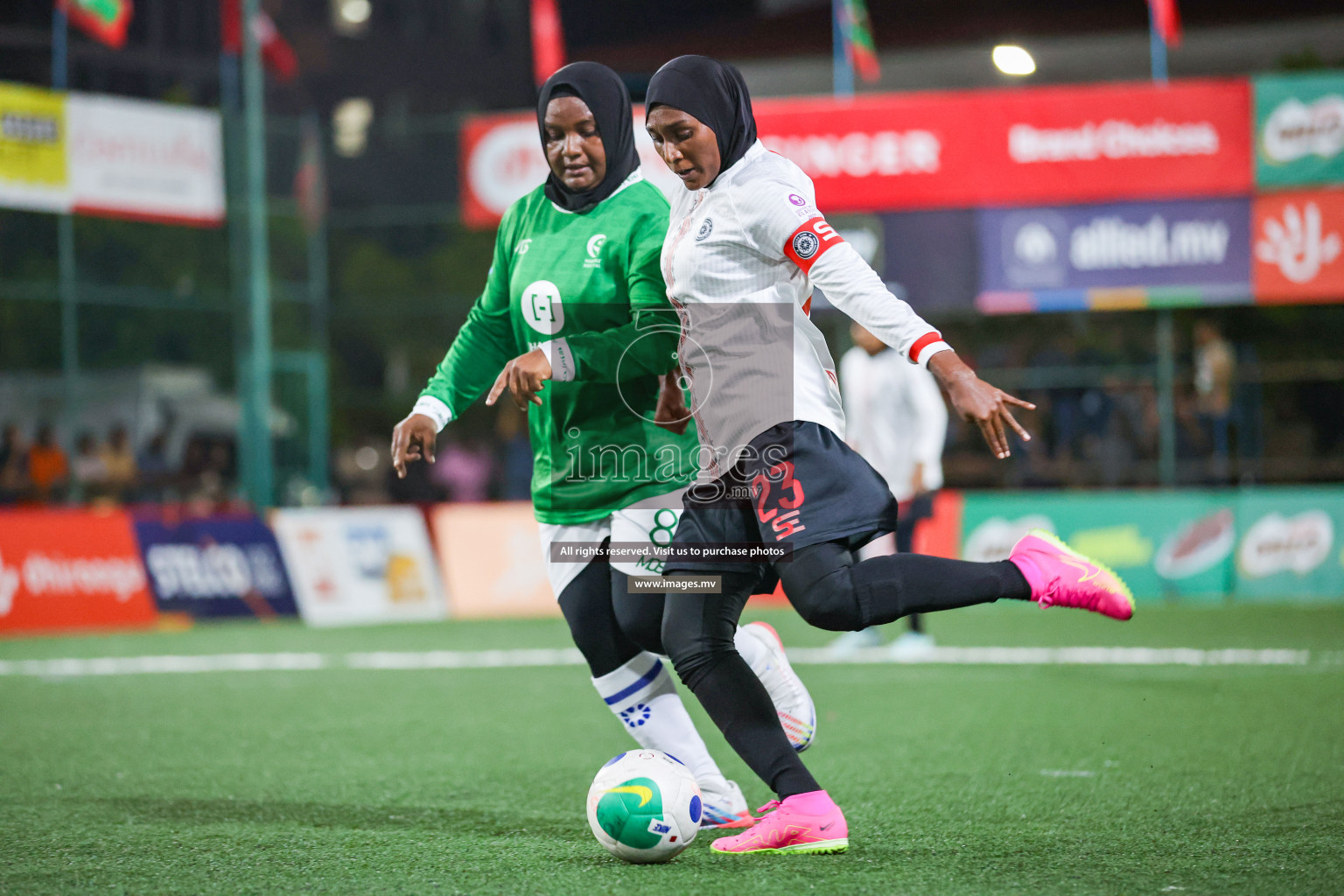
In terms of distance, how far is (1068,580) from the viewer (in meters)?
3.84

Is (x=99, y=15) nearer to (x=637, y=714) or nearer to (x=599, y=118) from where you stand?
(x=599, y=118)

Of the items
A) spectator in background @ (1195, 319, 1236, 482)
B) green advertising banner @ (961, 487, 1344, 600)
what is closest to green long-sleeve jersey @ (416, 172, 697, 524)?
green advertising banner @ (961, 487, 1344, 600)

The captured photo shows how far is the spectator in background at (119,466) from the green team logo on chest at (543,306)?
45.7ft

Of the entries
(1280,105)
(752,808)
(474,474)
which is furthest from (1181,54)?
(752,808)

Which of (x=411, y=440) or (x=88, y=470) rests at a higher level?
(x=411, y=440)

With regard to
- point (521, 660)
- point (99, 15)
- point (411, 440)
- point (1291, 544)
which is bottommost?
point (521, 660)

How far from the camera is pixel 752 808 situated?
4879 mm

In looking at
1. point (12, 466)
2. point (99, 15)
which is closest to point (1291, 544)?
point (12, 466)

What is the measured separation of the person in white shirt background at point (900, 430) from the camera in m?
9.90

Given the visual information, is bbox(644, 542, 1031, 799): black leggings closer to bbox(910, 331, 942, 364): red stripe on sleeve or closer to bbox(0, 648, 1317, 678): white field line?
bbox(910, 331, 942, 364): red stripe on sleeve

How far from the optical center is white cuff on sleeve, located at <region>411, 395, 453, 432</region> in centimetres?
444

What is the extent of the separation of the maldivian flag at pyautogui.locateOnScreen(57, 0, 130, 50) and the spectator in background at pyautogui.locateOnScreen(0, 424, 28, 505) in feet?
16.0

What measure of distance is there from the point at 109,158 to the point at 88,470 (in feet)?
11.9

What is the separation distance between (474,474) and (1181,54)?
37.7 feet
